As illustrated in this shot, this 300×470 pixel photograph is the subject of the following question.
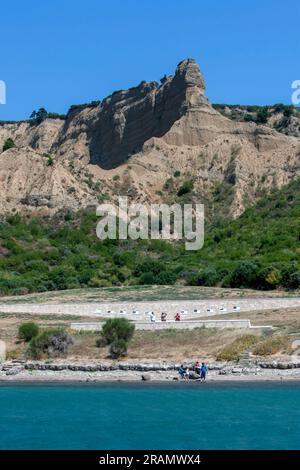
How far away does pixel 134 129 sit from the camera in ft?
315

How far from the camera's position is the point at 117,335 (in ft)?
138

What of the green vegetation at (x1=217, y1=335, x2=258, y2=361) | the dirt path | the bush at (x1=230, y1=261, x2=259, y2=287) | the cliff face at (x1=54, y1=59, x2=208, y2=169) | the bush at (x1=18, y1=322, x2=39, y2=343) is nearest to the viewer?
the green vegetation at (x1=217, y1=335, x2=258, y2=361)

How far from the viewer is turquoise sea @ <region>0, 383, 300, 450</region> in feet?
81.9

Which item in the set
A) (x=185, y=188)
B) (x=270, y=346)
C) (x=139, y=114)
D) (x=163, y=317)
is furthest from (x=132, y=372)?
(x=139, y=114)

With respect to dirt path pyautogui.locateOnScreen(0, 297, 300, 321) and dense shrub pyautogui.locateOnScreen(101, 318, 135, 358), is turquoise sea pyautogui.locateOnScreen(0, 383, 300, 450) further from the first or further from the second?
dirt path pyautogui.locateOnScreen(0, 297, 300, 321)

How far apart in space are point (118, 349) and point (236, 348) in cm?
488

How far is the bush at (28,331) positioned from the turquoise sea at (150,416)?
26.4ft

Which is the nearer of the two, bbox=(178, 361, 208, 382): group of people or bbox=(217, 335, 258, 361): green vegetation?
bbox=(178, 361, 208, 382): group of people

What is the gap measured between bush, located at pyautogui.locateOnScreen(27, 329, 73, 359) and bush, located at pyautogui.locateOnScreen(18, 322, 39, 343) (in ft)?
5.44

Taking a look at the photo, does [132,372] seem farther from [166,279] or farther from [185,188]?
[185,188]

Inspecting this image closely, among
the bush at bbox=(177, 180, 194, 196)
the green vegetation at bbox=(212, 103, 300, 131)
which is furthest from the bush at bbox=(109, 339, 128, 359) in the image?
the green vegetation at bbox=(212, 103, 300, 131)

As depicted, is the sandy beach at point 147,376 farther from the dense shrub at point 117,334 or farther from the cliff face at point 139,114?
the cliff face at point 139,114

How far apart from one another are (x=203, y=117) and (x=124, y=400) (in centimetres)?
6018

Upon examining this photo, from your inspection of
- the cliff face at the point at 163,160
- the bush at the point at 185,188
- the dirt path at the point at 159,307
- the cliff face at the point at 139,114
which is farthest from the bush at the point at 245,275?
the cliff face at the point at 139,114
